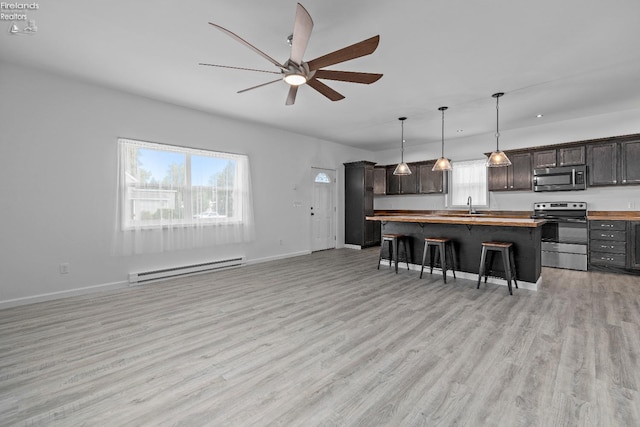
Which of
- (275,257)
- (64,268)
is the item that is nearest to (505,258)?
(275,257)

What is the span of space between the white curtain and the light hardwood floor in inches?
40.5

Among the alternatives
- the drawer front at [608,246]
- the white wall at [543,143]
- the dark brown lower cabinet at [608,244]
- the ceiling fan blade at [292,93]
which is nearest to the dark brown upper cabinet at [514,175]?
the white wall at [543,143]

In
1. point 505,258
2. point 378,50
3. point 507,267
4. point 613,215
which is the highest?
point 378,50

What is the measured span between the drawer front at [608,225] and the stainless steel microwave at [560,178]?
2.42 ft

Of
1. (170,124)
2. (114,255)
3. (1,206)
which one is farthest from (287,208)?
(1,206)

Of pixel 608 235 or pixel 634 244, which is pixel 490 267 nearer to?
pixel 608 235

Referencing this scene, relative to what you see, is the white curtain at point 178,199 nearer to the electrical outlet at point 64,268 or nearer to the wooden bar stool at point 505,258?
the electrical outlet at point 64,268

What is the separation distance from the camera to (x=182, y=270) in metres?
4.83

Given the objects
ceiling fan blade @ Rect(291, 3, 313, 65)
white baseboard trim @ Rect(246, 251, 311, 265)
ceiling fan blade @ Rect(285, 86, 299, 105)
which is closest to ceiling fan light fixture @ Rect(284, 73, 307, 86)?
ceiling fan blade @ Rect(291, 3, 313, 65)

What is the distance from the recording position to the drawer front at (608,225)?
4.74 metres

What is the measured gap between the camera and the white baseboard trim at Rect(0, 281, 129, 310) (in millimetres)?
3457

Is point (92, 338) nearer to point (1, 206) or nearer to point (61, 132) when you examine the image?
point (1, 206)

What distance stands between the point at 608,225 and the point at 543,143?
6.68ft

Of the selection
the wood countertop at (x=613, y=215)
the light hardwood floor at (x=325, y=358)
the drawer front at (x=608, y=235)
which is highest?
the wood countertop at (x=613, y=215)
